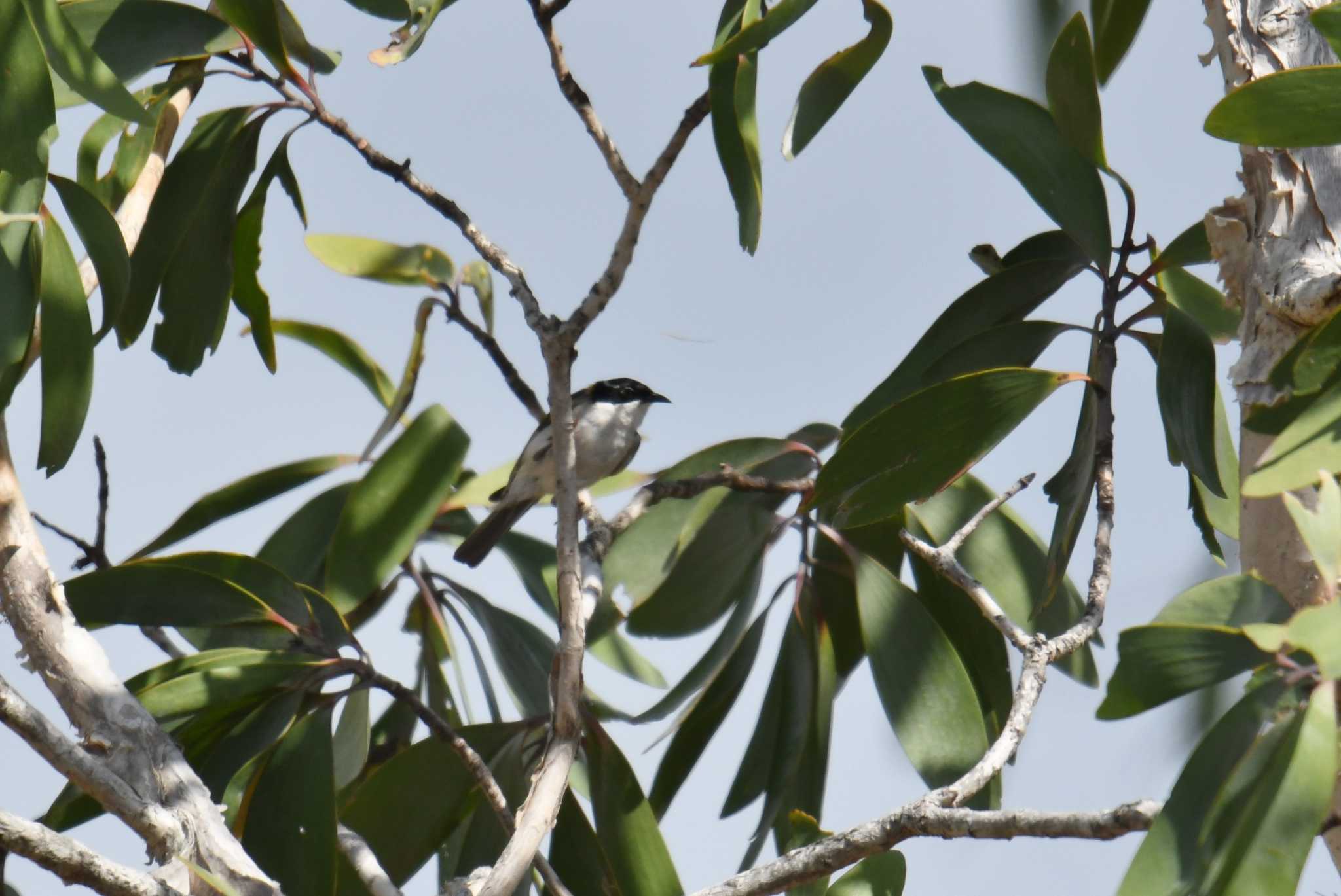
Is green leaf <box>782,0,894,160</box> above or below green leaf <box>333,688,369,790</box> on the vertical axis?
above

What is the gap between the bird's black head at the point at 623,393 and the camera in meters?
4.19

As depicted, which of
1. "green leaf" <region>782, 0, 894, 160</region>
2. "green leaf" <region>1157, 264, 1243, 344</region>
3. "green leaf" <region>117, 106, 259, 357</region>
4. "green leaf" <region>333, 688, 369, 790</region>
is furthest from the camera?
"green leaf" <region>333, 688, 369, 790</region>

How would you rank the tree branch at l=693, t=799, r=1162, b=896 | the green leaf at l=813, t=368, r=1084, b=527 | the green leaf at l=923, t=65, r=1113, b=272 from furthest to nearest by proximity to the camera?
the green leaf at l=923, t=65, r=1113, b=272 < the green leaf at l=813, t=368, r=1084, b=527 < the tree branch at l=693, t=799, r=1162, b=896

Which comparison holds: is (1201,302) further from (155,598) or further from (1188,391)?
(155,598)

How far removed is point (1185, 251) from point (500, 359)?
108cm

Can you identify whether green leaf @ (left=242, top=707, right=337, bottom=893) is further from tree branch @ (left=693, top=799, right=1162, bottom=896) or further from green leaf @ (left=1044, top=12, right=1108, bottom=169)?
green leaf @ (left=1044, top=12, right=1108, bottom=169)

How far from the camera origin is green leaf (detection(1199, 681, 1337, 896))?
1.03 metres

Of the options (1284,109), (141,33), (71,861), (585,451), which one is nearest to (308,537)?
(141,33)

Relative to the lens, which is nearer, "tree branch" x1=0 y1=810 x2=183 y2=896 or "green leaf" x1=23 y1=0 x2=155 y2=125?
"tree branch" x1=0 y1=810 x2=183 y2=896

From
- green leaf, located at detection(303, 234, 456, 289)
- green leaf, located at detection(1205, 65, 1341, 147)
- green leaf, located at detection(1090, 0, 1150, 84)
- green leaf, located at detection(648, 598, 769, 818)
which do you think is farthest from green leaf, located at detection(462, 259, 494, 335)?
green leaf, located at detection(1205, 65, 1341, 147)

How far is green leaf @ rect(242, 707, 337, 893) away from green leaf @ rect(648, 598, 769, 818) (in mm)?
667

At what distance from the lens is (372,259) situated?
8.75ft

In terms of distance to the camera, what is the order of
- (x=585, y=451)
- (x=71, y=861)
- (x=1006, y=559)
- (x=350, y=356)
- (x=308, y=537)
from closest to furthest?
1. (x=71, y=861)
2. (x=1006, y=559)
3. (x=308, y=537)
4. (x=350, y=356)
5. (x=585, y=451)

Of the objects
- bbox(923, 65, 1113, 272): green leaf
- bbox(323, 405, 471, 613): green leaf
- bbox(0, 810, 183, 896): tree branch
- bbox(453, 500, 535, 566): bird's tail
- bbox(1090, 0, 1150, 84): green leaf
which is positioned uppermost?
bbox(1090, 0, 1150, 84): green leaf
